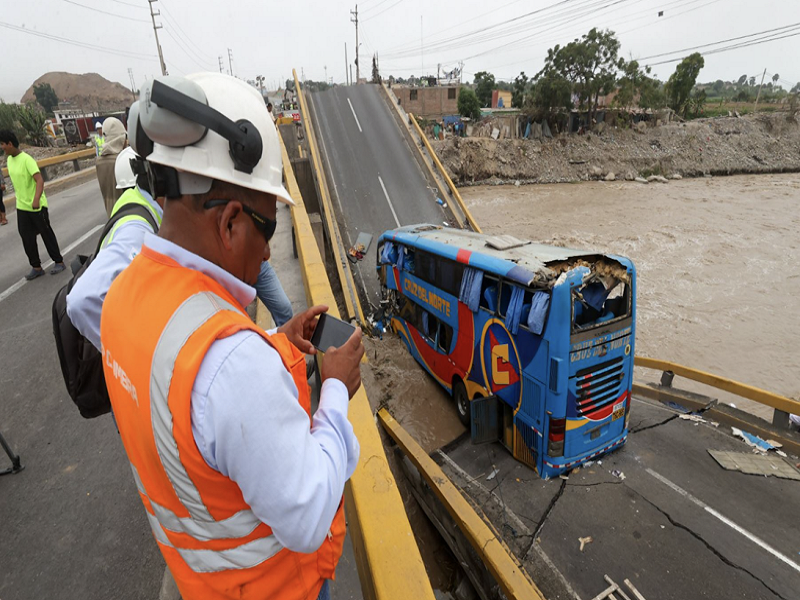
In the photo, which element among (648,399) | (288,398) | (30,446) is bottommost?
(648,399)

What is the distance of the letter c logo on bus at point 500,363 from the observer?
249 inches

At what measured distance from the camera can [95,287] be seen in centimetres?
219

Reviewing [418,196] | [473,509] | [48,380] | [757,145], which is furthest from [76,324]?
[757,145]

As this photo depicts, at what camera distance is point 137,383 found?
3.53ft

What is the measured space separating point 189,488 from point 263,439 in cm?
28

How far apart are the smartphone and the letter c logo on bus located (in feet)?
15.9

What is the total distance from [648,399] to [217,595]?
31.0ft

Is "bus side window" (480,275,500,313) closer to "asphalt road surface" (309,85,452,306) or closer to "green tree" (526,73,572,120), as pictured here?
"asphalt road surface" (309,85,452,306)

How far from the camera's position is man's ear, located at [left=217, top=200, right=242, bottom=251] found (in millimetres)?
1225

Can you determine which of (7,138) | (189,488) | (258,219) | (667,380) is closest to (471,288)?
(667,380)

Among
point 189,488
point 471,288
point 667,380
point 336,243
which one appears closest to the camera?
point 189,488

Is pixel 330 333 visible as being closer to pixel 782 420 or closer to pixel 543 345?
pixel 543 345

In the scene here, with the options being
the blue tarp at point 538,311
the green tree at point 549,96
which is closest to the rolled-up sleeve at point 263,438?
the blue tarp at point 538,311

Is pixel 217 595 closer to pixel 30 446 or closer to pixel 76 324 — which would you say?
pixel 76 324
